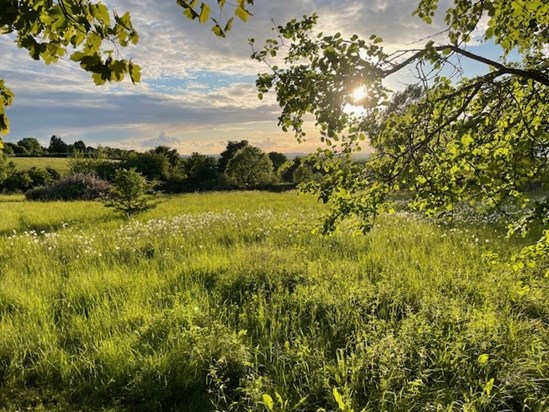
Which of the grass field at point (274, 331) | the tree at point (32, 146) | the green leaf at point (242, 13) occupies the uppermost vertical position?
the tree at point (32, 146)

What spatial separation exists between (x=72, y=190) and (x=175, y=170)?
2354 cm

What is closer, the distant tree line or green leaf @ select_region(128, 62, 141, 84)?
green leaf @ select_region(128, 62, 141, 84)

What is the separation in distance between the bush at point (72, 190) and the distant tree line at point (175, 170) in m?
5.90

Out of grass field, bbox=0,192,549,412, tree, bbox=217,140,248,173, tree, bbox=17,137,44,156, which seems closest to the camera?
grass field, bbox=0,192,549,412

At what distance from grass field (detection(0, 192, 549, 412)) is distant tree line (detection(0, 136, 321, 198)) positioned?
33538 mm

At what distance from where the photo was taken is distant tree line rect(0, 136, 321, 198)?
48250 mm

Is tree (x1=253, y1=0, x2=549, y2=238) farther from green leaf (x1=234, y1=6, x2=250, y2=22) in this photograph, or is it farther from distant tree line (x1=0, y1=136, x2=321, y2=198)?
distant tree line (x1=0, y1=136, x2=321, y2=198)

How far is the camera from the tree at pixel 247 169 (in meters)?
63.7

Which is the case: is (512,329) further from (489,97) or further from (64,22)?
(64,22)

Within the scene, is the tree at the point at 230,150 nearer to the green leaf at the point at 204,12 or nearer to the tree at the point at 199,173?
the tree at the point at 199,173

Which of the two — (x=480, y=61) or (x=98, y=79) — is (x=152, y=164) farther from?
(x=98, y=79)

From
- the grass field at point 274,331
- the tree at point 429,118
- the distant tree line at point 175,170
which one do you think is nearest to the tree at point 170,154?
the distant tree line at point 175,170

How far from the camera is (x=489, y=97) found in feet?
12.4

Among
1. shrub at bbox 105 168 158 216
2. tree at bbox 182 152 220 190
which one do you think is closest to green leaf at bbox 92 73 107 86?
shrub at bbox 105 168 158 216
